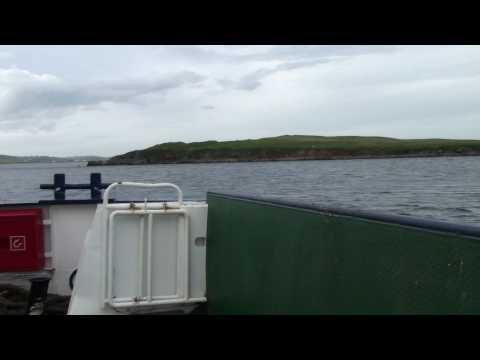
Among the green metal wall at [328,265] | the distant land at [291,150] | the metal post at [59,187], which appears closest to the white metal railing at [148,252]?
the green metal wall at [328,265]

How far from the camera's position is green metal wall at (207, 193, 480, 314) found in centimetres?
246

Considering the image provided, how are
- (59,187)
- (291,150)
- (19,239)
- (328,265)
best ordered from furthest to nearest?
(291,150) < (59,187) < (19,239) < (328,265)

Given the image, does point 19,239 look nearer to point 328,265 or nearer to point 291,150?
point 328,265

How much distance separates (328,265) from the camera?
3547 millimetres

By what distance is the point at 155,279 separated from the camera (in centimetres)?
567

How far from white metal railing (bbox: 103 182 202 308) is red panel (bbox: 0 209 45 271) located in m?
2.10

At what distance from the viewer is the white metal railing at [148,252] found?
5461 mm

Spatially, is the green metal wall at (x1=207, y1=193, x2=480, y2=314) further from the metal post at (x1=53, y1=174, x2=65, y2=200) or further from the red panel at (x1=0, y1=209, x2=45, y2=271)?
the metal post at (x1=53, y1=174, x2=65, y2=200)

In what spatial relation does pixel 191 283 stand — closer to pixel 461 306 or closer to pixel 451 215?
pixel 461 306

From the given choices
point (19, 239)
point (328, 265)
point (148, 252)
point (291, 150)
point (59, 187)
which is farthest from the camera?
point (291, 150)

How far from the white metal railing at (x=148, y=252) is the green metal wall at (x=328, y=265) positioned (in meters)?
0.26

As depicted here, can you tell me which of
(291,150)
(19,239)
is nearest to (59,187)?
(19,239)

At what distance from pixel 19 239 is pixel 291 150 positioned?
148391 mm
